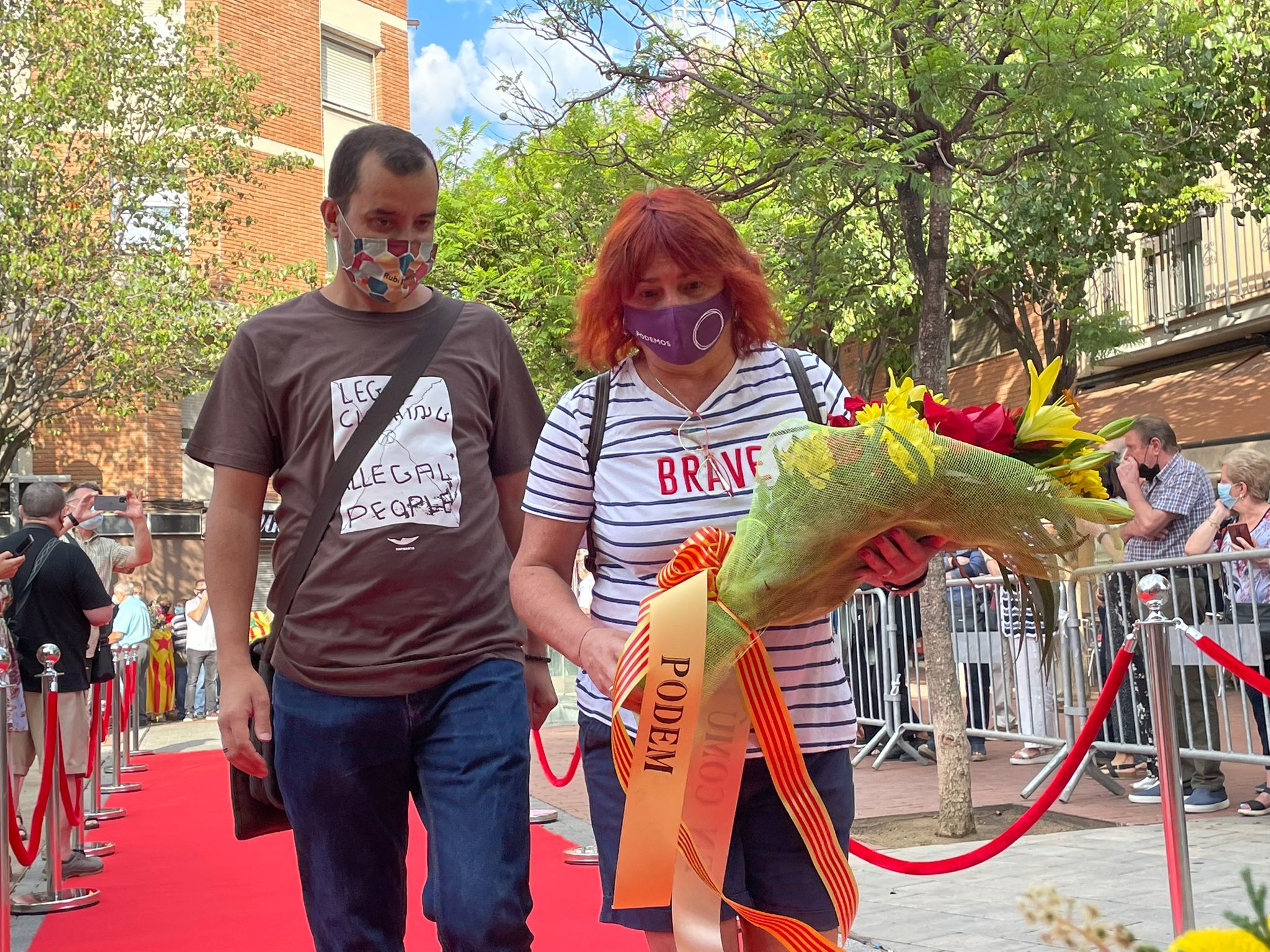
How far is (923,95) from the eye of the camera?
784 centimetres

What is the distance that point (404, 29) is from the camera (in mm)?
33625

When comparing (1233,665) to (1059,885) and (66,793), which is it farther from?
(66,793)

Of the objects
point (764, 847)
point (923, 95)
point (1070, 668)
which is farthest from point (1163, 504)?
point (764, 847)

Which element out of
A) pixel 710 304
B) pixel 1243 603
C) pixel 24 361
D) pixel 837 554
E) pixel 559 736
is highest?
pixel 24 361

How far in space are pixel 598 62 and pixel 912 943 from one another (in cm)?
549

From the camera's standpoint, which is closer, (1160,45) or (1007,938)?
(1007,938)

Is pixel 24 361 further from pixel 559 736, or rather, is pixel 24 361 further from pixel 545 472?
pixel 545 472

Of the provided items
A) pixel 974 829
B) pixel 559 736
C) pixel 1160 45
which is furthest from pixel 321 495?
pixel 559 736

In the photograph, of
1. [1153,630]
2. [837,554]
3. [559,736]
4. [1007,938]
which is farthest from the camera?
[559,736]

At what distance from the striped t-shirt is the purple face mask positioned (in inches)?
4.1

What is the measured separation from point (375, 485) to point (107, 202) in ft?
60.9

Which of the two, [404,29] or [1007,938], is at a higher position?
[404,29]

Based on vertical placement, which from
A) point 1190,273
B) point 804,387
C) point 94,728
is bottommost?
point 94,728

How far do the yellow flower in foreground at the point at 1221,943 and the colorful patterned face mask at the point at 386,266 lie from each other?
105 inches
